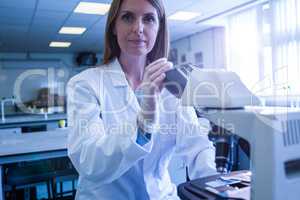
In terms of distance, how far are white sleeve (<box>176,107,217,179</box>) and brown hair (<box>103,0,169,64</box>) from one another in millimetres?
250

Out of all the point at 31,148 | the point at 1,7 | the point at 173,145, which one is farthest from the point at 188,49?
the point at 173,145

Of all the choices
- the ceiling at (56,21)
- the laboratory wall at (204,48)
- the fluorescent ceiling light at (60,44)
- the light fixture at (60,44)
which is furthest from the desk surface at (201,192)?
the fluorescent ceiling light at (60,44)

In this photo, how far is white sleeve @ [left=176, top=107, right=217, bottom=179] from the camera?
94cm

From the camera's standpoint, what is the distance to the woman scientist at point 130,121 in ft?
2.21

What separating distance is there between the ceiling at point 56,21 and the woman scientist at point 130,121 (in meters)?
2.93

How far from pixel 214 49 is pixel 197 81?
515cm

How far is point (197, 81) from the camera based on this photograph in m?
0.59

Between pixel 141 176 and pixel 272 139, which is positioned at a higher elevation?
pixel 272 139

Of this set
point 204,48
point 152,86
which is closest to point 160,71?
point 152,86

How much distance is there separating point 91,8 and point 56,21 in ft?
3.06

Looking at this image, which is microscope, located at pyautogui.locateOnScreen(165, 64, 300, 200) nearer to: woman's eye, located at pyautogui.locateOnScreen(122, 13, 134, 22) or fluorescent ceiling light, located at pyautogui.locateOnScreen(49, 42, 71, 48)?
woman's eye, located at pyautogui.locateOnScreen(122, 13, 134, 22)

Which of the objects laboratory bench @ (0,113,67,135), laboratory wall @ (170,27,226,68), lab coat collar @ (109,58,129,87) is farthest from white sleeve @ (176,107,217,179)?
laboratory wall @ (170,27,226,68)

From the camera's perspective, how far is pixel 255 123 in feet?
1.77

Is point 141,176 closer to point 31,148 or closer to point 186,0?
point 31,148
